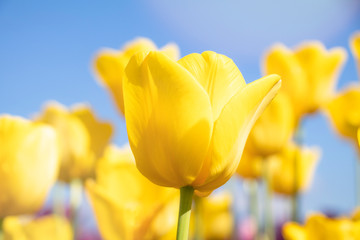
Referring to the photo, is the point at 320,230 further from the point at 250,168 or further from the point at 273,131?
the point at 250,168

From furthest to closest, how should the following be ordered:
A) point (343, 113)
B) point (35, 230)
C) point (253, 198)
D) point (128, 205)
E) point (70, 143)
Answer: point (253, 198) → point (343, 113) → point (70, 143) → point (35, 230) → point (128, 205)

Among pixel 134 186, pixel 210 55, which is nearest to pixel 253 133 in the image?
pixel 134 186

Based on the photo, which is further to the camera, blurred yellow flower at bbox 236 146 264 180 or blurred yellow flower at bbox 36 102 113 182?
blurred yellow flower at bbox 236 146 264 180

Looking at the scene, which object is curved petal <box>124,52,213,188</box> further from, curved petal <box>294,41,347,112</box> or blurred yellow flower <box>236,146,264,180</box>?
curved petal <box>294,41,347,112</box>

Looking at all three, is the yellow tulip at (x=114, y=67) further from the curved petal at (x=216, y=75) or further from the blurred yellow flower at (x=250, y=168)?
the curved petal at (x=216, y=75)

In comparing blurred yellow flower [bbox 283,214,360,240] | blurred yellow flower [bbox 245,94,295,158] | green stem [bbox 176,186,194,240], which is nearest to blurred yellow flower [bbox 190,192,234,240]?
blurred yellow flower [bbox 245,94,295,158]

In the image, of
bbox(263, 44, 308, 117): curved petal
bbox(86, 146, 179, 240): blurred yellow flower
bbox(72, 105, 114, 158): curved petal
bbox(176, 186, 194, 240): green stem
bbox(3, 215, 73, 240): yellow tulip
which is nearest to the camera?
bbox(176, 186, 194, 240): green stem

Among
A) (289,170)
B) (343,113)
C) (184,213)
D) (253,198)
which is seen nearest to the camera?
(184,213)

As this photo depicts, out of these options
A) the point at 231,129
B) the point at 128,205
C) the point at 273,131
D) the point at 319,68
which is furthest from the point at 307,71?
the point at 231,129

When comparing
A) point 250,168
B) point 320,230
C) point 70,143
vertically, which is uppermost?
point 70,143
